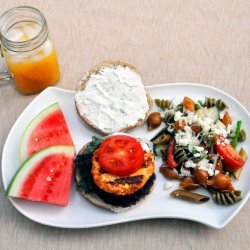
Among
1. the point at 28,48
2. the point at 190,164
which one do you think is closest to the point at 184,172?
the point at 190,164

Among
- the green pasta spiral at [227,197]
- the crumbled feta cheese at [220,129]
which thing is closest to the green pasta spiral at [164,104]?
the crumbled feta cheese at [220,129]

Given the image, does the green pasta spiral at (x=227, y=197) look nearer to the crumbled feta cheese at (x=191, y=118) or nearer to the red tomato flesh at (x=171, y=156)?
the red tomato flesh at (x=171, y=156)

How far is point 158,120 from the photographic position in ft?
10.2

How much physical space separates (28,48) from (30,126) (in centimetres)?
52

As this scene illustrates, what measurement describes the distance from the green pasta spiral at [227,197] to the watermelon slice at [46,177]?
2.90 feet

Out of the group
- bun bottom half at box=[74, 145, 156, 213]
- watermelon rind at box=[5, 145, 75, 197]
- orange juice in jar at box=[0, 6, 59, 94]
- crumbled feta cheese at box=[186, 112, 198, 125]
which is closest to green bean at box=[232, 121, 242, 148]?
crumbled feta cheese at box=[186, 112, 198, 125]

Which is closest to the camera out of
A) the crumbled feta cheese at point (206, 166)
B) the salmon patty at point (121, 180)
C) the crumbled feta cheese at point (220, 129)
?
the salmon patty at point (121, 180)

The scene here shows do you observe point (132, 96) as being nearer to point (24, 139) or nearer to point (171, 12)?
point (24, 139)

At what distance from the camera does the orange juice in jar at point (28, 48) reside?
311cm

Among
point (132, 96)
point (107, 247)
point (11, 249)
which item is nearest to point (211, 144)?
point (132, 96)

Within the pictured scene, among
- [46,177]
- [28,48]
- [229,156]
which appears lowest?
[46,177]

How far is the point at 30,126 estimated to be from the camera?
303 centimetres

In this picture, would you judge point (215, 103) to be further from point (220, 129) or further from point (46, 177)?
point (46, 177)

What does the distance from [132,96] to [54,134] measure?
580mm
